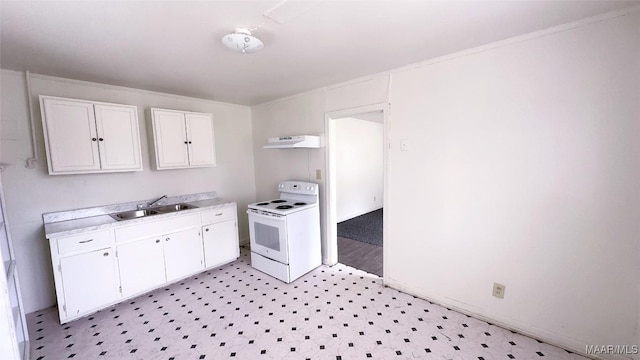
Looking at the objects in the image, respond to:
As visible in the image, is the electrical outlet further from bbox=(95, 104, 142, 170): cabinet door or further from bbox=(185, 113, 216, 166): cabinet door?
bbox=(95, 104, 142, 170): cabinet door

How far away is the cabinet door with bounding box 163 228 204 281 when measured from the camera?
109 inches

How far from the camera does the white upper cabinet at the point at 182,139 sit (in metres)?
2.95

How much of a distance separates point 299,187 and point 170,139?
170cm

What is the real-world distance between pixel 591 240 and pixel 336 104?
2496mm

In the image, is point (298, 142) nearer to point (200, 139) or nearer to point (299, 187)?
point (299, 187)

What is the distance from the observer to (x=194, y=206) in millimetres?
3152

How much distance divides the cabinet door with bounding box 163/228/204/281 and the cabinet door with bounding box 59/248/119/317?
48 cm

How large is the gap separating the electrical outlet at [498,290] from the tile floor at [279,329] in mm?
269

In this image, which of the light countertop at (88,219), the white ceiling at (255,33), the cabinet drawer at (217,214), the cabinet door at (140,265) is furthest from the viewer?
the cabinet drawer at (217,214)

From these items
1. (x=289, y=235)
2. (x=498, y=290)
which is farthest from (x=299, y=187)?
(x=498, y=290)

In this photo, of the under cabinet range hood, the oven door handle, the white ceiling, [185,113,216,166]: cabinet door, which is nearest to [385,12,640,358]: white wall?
the white ceiling

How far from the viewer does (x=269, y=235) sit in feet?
9.96

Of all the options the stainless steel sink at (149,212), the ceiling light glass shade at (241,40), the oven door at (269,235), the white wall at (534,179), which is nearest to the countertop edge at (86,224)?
the stainless steel sink at (149,212)

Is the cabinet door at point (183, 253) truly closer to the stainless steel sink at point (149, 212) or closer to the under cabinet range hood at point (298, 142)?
the stainless steel sink at point (149, 212)
